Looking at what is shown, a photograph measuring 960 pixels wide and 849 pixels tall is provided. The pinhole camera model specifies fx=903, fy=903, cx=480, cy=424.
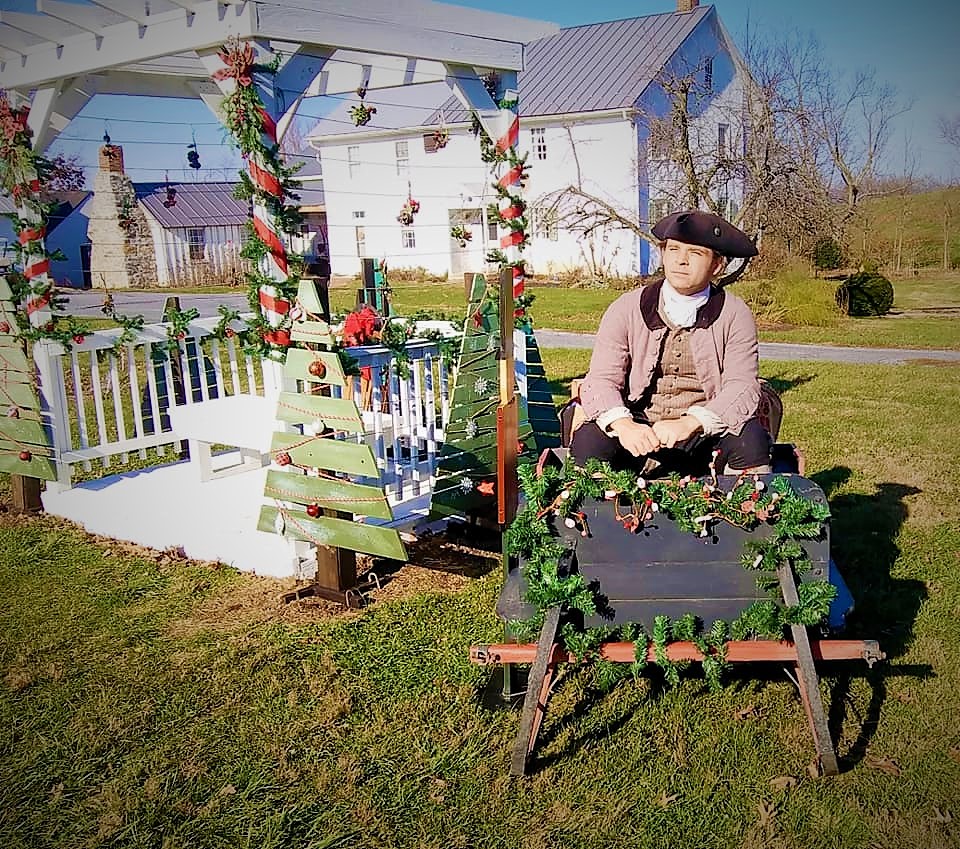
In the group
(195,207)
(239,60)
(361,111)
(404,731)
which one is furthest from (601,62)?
(404,731)

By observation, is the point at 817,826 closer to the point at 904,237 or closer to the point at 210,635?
the point at 210,635

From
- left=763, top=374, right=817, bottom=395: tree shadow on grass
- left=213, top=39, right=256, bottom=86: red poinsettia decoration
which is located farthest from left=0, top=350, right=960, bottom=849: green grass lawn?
left=763, top=374, right=817, bottom=395: tree shadow on grass

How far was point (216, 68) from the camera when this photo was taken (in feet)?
14.5

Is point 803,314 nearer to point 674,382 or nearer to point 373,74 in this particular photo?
point 373,74

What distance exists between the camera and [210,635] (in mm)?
4301

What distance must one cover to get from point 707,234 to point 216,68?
2.59m

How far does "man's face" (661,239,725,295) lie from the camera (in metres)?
3.44

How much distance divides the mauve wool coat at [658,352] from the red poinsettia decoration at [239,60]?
2.12 m

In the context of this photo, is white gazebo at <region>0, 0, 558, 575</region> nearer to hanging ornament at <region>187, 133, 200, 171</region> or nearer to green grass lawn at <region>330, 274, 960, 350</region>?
hanging ornament at <region>187, 133, 200, 171</region>

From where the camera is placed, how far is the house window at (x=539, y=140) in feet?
84.0

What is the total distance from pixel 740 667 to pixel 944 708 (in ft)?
2.54

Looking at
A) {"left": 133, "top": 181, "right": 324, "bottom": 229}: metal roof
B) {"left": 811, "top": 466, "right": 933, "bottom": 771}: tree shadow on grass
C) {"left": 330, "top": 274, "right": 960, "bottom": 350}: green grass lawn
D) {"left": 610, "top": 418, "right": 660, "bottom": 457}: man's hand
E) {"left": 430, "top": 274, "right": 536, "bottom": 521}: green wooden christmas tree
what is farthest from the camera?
{"left": 133, "top": 181, "right": 324, "bottom": 229}: metal roof

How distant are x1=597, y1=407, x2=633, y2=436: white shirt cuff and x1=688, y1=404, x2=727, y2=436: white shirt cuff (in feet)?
0.80

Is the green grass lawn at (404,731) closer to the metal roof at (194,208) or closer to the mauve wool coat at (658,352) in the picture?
the mauve wool coat at (658,352)
